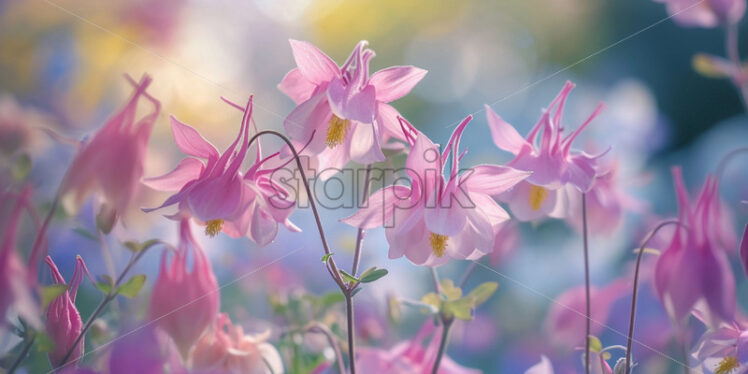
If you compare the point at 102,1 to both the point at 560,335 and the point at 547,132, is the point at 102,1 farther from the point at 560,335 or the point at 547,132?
the point at 560,335

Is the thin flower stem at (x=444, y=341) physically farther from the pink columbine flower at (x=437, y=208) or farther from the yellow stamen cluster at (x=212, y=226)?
the yellow stamen cluster at (x=212, y=226)

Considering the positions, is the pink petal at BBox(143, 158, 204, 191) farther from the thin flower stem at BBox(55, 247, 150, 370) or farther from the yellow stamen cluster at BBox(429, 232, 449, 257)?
the yellow stamen cluster at BBox(429, 232, 449, 257)

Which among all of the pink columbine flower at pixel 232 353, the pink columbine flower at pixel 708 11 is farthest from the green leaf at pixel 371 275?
the pink columbine flower at pixel 708 11

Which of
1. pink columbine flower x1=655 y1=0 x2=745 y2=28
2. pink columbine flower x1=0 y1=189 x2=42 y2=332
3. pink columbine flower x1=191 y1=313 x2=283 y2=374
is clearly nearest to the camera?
pink columbine flower x1=0 y1=189 x2=42 y2=332

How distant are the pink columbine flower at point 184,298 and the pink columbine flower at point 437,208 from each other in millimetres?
117

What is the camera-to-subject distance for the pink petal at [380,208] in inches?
15.2

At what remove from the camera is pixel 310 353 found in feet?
2.16

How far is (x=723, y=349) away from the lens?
44cm

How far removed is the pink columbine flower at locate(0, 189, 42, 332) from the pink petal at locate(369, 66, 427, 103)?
0.25 metres

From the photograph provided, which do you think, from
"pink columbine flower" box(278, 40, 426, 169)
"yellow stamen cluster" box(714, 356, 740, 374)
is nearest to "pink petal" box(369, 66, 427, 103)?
"pink columbine flower" box(278, 40, 426, 169)

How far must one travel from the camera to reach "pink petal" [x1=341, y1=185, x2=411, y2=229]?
385 millimetres

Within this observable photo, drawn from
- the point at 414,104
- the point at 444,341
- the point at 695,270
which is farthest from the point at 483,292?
the point at 414,104

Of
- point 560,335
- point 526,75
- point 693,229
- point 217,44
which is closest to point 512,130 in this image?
point 693,229

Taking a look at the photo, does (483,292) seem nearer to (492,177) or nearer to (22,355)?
(492,177)
